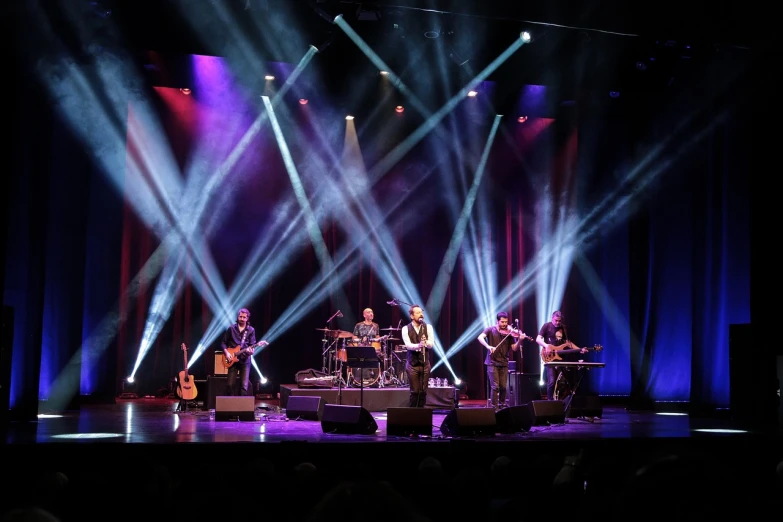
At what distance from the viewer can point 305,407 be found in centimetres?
1019

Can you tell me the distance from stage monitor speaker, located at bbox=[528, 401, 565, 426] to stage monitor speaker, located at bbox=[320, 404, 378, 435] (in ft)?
7.28

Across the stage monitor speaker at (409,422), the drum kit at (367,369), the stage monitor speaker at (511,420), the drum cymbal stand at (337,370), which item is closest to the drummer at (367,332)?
the drum kit at (367,369)

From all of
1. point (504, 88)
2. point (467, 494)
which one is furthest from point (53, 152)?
point (467, 494)

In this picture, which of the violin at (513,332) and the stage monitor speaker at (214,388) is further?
the stage monitor speaker at (214,388)

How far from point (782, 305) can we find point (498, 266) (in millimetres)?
6601

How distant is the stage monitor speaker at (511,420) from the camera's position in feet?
26.5

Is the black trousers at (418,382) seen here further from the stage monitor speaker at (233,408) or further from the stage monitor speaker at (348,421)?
the stage monitor speaker at (233,408)

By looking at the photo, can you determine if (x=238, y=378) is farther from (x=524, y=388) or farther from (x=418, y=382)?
(x=524, y=388)

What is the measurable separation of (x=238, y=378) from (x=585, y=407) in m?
5.51

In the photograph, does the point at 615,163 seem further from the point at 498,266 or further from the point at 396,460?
the point at 396,460

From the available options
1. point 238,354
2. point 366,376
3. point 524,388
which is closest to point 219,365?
point 238,354

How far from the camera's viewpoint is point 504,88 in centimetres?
1365

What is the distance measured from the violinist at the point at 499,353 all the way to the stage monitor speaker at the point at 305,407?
9.80 ft

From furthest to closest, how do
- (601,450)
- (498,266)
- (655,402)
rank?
(498,266), (655,402), (601,450)
